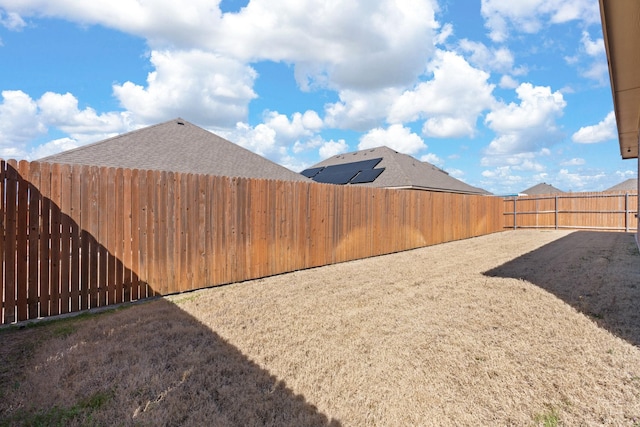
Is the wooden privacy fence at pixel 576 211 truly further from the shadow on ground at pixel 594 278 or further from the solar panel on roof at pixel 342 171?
the shadow on ground at pixel 594 278

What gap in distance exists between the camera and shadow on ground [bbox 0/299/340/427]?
2076 mm

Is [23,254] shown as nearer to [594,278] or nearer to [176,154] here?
[176,154]

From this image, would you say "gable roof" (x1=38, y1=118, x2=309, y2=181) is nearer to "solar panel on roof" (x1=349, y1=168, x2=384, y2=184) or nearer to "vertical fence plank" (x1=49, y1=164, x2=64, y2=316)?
"vertical fence plank" (x1=49, y1=164, x2=64, y2=316)

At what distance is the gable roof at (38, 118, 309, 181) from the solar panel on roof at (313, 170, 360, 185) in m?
6.75

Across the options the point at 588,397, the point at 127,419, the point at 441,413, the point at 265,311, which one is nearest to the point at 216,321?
the point at 265,311

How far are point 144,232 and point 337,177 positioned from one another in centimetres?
1591

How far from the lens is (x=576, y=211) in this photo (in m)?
17.7

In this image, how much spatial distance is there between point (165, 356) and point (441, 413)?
2.40 meters

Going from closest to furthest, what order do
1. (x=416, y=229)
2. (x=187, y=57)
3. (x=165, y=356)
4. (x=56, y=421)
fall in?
(x=56, y=421)
(x=165, y=356)
(x=416, y=229)
(x=187, y=57)

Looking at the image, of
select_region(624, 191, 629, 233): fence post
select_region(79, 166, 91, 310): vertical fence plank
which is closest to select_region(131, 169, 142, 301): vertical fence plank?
select_region(79, 166, 91, 310): vertical fence plank

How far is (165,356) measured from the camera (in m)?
2.91

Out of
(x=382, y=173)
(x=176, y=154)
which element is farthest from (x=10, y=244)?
(x=382, y=173)

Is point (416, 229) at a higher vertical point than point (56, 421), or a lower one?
higher

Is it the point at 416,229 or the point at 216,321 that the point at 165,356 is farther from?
the point at 416,229
